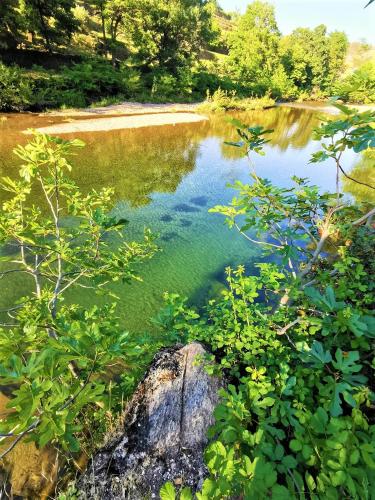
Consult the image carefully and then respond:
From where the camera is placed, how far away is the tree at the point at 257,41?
3694 cm

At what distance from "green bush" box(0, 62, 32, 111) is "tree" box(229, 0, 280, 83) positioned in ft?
94.1

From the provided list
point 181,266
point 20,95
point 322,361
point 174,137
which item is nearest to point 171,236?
point 181,266

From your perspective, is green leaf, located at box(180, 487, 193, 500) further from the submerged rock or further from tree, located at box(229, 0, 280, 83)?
tree, located at box(229, 0, 280, 83)

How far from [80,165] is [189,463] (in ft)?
36.7

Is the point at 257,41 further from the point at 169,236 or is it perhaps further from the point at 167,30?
the point at 169,236

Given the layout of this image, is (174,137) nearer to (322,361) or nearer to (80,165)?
(80,165)

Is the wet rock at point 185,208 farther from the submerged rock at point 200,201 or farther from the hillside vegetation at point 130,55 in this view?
the hillside vegetation at point 130,55

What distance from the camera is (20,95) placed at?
16.5m

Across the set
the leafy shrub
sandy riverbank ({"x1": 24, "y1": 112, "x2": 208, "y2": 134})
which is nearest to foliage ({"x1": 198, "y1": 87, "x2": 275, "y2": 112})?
sandy riverbank ({"x1": 24, "y1": 112, "x2": 208, "y2": 134})

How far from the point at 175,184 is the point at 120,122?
9.80 metres

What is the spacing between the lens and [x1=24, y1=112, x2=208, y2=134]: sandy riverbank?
14.6 m

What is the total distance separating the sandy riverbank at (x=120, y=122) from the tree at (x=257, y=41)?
2095 cm

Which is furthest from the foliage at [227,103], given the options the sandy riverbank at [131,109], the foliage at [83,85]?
the foliage at [83,85]

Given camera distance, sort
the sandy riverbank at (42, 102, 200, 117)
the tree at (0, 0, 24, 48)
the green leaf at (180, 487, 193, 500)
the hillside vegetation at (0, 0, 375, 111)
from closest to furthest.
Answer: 1. the green leaf at (180, 487, 193, 500)
2. the tree at (0, 0, 24, 48)
3. the sandy riverbank at (42, 102, 200, 117)
4. the hillside vegetation at (0, 0, 375, 111)
